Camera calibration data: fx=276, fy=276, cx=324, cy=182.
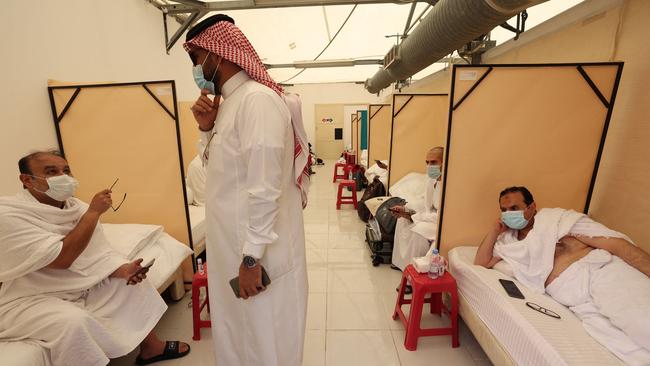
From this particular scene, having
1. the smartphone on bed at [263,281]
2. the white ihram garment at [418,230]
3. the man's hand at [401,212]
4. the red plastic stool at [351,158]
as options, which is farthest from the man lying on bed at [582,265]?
the red plastic stool at [351,158]

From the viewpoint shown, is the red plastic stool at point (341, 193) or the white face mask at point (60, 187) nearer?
the white face mask at point (60, 187)

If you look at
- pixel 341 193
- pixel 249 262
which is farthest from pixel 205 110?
pixel 341 193

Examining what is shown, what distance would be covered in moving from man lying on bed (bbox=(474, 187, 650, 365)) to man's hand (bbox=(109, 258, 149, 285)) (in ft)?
6.65

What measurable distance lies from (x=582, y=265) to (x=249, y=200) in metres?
1.73

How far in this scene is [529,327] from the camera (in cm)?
124

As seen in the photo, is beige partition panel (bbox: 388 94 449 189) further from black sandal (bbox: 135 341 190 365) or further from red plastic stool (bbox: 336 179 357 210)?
black sandal (bbox: 135 341 190 365)

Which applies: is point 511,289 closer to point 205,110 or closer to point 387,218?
point 387,218

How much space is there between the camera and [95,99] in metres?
1.96

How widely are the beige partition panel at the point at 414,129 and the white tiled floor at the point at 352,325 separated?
3.97 ft

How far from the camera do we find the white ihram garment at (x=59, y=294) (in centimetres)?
117

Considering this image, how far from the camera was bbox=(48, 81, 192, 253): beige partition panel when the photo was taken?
1.94 meters

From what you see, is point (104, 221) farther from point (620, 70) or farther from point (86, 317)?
point (620, 70)

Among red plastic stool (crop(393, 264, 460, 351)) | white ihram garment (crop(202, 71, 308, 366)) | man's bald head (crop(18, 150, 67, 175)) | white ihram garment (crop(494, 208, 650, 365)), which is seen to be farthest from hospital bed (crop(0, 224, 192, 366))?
white ihram garment (crop(494, 208, 650, 365))

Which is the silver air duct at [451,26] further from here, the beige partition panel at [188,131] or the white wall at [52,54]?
the white wall at [52,54]
